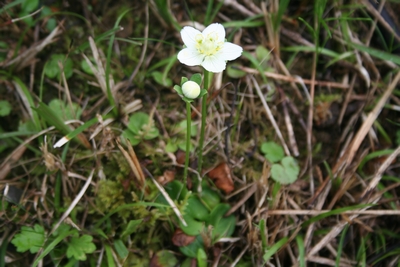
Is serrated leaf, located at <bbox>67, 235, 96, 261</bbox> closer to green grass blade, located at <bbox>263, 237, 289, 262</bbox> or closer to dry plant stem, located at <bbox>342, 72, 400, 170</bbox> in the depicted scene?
green grass blade, located at <bbox>263, 237, 289, 262</bbox>

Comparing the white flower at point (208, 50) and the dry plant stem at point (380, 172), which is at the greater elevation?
the white flower at point (208, 50)

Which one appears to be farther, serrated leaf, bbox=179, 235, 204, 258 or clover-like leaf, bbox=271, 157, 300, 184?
clover-like leaf, bbox=271, 157, 300, 184

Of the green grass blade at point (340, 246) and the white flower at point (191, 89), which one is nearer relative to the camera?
the white flower at point (191, 89)

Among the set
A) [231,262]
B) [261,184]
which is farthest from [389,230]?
[231,262]

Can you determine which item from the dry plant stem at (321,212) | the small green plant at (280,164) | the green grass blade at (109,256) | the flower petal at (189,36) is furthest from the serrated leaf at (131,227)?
the flower petal at (189,36)

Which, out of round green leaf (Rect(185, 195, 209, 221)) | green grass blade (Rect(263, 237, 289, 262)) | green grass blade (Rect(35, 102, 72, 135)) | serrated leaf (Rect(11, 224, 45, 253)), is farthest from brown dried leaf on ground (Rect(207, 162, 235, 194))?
serrated leaf (Rect(11, 224, 45, 253))

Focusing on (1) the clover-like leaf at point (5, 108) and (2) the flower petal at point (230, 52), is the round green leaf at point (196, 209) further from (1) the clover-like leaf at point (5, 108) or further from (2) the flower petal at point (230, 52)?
(1) the clover-like leaf at point (5, 108)
